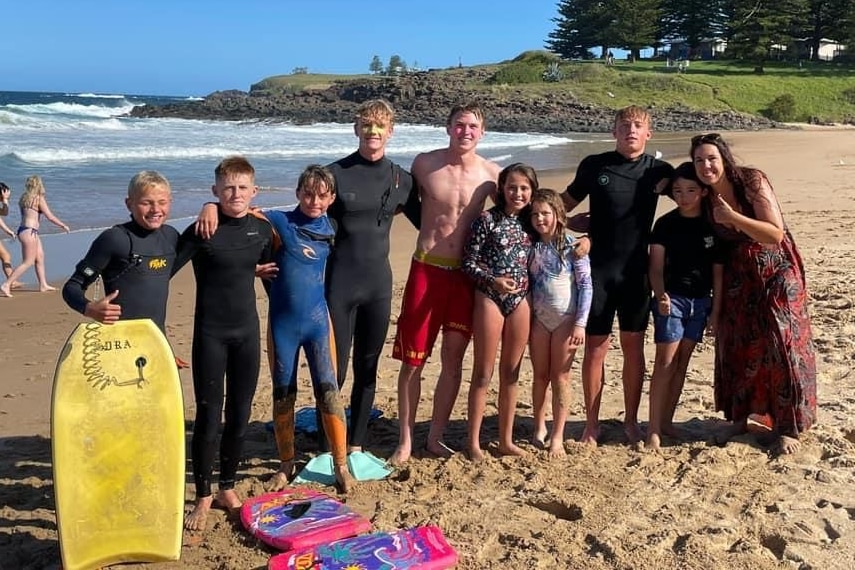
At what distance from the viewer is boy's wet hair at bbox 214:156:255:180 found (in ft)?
12.3

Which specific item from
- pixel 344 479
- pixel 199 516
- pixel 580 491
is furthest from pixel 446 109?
pixel 199 516

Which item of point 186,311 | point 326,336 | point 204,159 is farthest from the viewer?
point 204,159

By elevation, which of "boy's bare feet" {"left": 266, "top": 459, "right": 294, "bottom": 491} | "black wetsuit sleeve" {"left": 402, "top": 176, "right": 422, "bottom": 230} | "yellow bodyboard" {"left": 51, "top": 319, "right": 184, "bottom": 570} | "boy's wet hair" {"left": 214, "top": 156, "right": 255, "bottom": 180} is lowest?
"boy's bare feet" {"left": 266, "top": 459, "right": 294, "bottom": 491}

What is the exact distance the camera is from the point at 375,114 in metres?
4.21

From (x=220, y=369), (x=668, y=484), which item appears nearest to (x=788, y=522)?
(x=668, y=484)

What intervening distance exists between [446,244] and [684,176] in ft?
4.41

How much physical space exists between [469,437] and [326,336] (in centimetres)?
103

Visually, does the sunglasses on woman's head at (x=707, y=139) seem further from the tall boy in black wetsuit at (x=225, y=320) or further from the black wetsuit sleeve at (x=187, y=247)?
the black wetsuit sleeve at (x=187, y=247)

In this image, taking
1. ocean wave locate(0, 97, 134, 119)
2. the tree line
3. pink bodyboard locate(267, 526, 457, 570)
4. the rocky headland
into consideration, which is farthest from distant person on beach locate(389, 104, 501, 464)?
the tree line

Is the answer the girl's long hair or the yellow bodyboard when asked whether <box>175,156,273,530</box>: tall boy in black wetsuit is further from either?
the girl's long hair

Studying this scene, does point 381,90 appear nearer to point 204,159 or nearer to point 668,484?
point 204,159

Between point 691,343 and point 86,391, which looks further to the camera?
point 691,343

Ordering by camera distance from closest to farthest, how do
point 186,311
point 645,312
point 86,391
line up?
point 86,391 < point 645,312 < point 186,311

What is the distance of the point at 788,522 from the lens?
3.61m
